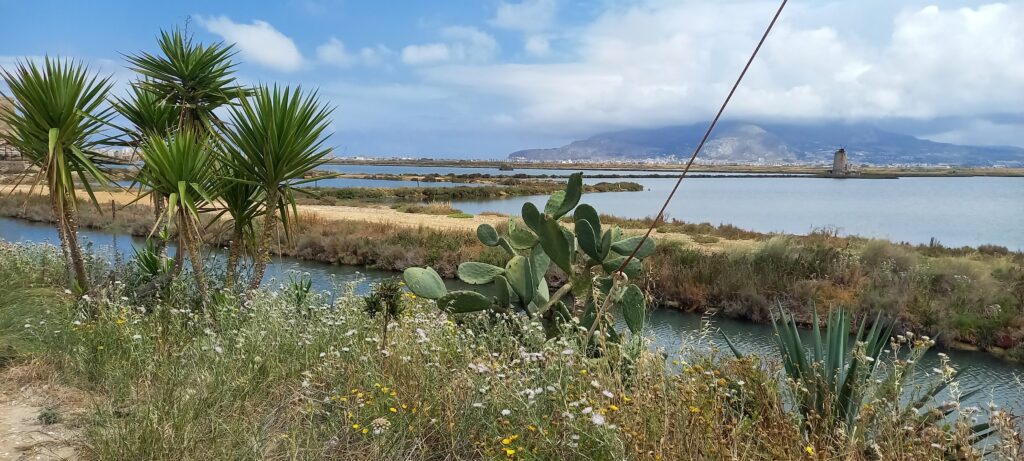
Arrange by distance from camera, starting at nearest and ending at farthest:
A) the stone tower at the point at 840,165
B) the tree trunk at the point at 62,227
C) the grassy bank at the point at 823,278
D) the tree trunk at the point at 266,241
Answer: the tree trunk at the point at 266,241 < the tree trunk at the point at 62,227 < the grassy bank at the point at 823,278 < the stone tower at the point at 840,165

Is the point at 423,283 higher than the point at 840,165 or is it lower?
higher

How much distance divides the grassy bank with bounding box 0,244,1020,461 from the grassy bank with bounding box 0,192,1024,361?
12.9 ft

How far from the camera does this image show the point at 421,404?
134 inches

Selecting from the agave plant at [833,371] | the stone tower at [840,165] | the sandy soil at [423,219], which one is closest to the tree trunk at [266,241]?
the agave plant at [833,371]

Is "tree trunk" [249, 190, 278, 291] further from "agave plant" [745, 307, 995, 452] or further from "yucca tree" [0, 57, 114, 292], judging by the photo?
"agave plant" [745, 307, 995, 452]

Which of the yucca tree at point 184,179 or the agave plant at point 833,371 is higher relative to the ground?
the yucca tree at point 184,179

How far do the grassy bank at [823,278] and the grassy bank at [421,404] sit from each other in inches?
154

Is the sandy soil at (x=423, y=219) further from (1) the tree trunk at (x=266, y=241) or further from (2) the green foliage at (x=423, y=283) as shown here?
(2) the green foliage at (x=423, y=283)

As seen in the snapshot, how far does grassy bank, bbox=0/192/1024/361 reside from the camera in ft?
38.0

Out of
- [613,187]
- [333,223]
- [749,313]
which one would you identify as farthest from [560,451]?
[613,187]

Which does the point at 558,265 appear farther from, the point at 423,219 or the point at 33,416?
the point at 423,219

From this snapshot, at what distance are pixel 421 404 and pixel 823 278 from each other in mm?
13253

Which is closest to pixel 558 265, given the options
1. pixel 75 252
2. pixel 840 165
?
pixel 75 252

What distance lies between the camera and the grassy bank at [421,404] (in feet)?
9.12
